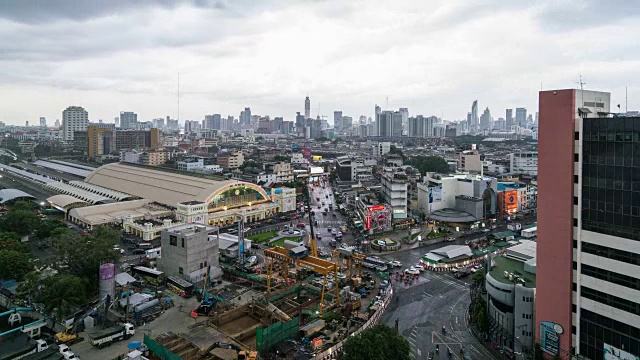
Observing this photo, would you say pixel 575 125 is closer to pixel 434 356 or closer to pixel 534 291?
pixel 534 291

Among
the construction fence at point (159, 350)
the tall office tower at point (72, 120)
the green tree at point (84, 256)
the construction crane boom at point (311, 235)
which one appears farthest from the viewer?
the tall office tower at point (72, 120)

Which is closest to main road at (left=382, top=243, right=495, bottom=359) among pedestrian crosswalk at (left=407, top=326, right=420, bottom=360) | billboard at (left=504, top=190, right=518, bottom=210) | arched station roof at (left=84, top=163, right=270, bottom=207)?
pedestrian crosswalk at (left=407, top=326, right=420, bottom=360)

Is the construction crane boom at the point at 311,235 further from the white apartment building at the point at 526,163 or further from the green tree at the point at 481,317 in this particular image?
the white apartment building at the point at 526,163

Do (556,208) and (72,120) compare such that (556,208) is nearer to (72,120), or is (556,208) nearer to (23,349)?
(23,349)

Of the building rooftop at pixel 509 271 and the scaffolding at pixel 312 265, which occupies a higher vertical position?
the building rooftop at pixel 509 271

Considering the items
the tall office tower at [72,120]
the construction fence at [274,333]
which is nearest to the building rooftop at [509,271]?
the construction fence at [274,333]

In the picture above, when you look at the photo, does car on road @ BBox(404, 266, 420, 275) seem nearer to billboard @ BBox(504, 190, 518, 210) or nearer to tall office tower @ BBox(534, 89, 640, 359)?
tall office tower @ BBox(534, 89, 640, 359)
